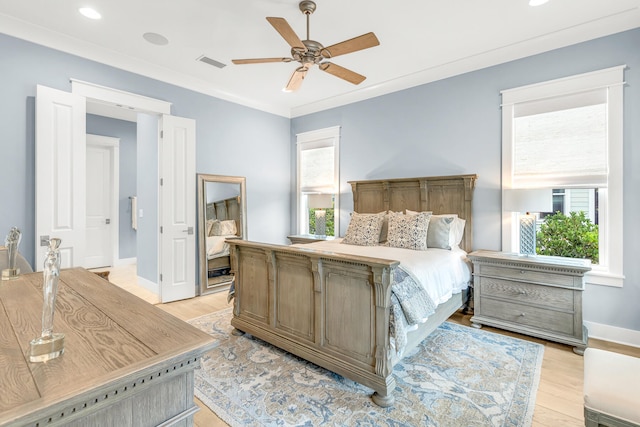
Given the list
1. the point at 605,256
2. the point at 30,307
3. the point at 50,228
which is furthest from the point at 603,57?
the point at 50,228

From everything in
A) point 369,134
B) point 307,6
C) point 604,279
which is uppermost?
point 307,6

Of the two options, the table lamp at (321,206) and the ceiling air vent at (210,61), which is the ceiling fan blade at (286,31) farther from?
the table lamp at (321,206)

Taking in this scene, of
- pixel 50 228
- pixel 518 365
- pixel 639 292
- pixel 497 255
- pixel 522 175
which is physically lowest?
pixel 518 365

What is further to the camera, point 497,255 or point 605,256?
point 497,255

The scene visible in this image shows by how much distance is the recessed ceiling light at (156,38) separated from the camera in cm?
321

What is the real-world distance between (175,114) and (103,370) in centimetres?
413

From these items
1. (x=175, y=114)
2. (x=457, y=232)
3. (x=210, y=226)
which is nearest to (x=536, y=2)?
(x=457, y=232)

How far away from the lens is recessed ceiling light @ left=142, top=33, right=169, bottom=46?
10.5 feet

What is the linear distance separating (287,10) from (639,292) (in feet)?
13.6

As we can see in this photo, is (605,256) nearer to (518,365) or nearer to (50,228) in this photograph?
(518,365)

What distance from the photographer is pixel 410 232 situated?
349 cm

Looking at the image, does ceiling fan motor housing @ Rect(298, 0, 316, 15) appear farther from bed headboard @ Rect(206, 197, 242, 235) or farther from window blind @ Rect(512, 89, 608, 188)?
bed headboard @ Rect(206, 197, 242, 235)

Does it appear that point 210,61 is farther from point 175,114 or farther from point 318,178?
point 318,178

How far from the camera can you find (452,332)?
309cm
